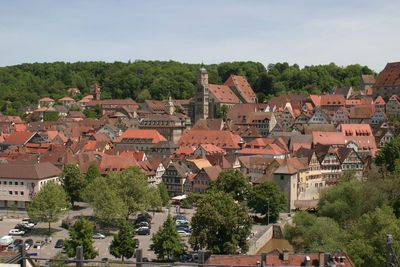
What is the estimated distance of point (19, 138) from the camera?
89062 mm

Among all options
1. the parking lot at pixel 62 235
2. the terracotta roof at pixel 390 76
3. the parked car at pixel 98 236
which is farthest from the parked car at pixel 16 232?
the terracotta roof at pixel 390 76

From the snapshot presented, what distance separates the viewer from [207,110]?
109000mm

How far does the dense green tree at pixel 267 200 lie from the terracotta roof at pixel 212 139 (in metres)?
27.0

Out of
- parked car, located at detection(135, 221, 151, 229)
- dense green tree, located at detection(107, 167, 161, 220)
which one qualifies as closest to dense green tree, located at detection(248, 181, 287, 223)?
dense green tree, located at detection(107, 167, 161, 220)

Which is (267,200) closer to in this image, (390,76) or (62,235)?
(62,235)

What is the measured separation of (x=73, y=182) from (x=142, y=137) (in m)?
28.4

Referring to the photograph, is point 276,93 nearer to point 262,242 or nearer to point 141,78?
point 141,78

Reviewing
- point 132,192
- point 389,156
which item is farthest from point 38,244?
point 389,156

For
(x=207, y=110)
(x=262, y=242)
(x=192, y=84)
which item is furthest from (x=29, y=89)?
(x=262, y=242)

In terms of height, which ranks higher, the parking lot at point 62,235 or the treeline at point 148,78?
the treeline at point 148,78

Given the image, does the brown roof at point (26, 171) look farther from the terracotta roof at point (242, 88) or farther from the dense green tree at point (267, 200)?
the terracotta roof at point (242, 88)

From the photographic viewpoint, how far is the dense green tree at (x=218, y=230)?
39594 millimetres

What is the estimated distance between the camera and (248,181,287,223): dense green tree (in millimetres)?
52188

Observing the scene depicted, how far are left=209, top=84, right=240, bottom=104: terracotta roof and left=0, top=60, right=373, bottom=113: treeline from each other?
17.8 meters
